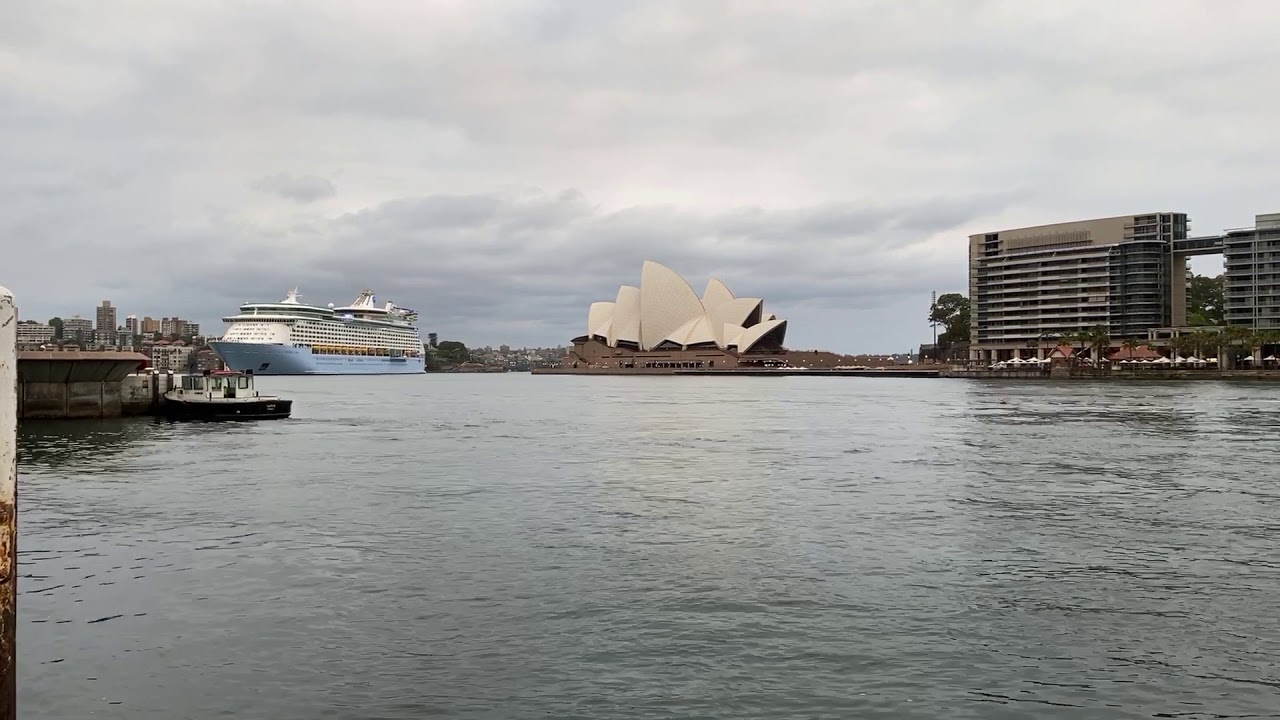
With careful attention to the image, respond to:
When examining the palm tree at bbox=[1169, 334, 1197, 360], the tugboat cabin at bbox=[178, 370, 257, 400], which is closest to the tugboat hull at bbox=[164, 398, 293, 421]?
the tugboat cabin at bbox=[178, 370, 257, 400]

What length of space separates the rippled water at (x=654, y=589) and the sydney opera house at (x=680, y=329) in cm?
13106

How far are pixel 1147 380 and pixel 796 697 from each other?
109806mm

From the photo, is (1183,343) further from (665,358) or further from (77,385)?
(77,385)

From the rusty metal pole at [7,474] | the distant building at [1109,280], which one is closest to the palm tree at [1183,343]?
the distant building at [1109,280]

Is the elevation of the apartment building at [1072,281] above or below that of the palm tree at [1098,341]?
above

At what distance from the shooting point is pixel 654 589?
11.0 metres

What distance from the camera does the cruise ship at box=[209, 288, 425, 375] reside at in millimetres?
127438

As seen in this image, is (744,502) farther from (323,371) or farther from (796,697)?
(323,371)

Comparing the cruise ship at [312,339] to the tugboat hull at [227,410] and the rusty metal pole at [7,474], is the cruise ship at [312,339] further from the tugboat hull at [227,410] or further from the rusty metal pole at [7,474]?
the rusty metal pole at [7,474]

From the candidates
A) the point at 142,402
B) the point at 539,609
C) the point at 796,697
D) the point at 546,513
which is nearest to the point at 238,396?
the point at 142,402

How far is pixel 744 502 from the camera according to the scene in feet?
59.0

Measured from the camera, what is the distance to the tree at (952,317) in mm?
173625

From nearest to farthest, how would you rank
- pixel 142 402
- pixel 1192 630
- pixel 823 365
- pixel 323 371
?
pixel 1192 630, pixel 142 402, pixel 323 371, pixel 823 365

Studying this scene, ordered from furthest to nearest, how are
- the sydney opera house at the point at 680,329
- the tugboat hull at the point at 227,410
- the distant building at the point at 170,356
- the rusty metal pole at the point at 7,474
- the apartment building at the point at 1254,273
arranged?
the distant building at the point at 170,356 < the sydney opera house at the point at 680,329 < the apartment building at the point at 1254,273 < the tugboat hull at the point at 227,410 < the rusty metal pole at the point at 7,474
